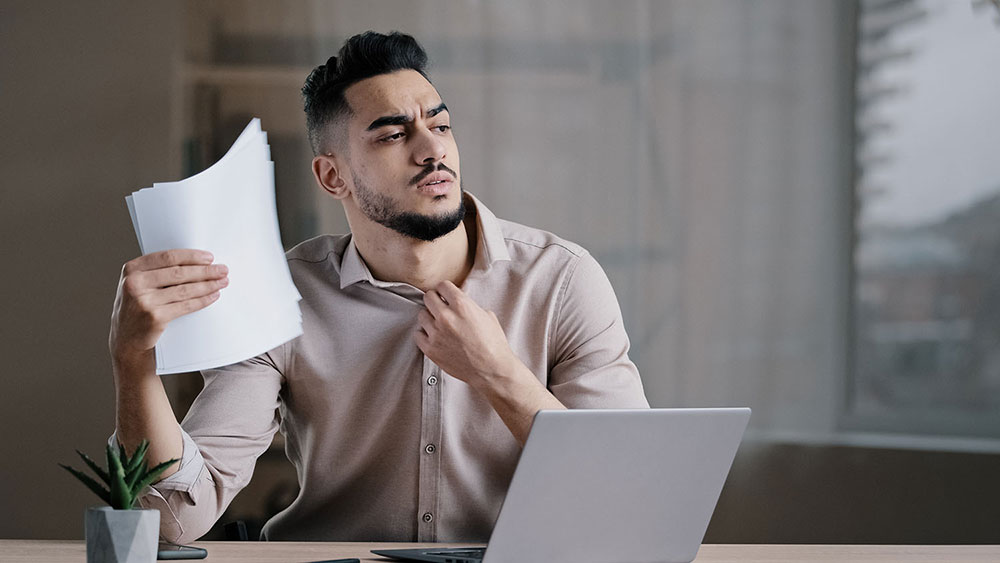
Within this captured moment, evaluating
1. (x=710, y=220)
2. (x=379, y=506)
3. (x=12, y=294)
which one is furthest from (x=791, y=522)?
(x=12, y=294)

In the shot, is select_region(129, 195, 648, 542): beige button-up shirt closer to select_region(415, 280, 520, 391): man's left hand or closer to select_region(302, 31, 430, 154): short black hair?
select_region(415, 280, 520, 391): man's left hand

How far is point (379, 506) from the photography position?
1514 millimetres

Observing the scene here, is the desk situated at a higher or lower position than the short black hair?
lower

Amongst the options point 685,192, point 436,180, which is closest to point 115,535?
point 436,180

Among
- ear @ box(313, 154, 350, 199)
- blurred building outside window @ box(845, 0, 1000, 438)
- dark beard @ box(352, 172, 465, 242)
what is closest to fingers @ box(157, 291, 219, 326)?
dark beard @ box(352, 172, 465, 242)

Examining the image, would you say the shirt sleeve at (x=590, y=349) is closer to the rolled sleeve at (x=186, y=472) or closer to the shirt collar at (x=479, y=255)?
the shirt collar at (x=479, y=255)

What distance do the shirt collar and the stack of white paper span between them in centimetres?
22

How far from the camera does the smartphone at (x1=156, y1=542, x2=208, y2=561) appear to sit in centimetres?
109

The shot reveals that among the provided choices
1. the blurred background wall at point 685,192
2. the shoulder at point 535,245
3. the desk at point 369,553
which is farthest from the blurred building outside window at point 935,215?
the desk at point 369,553

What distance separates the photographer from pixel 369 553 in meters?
1.15

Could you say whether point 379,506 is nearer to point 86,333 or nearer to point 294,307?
point 294,307

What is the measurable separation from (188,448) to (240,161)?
0.39 m

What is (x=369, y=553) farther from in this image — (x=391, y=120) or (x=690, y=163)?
(x=690, y=163)

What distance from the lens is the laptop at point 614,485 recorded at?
946 mm
